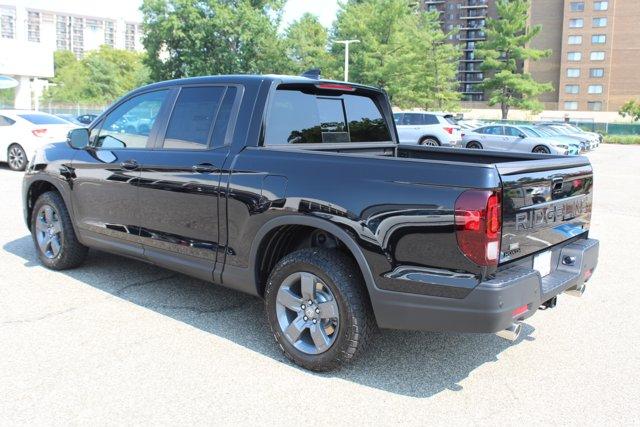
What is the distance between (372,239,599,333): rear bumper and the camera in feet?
10.5

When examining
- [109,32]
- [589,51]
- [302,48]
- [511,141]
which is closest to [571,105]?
[589,51]

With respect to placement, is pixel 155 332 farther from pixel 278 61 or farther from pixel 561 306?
pixel 278 61

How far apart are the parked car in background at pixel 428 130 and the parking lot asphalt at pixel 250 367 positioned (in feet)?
64.8

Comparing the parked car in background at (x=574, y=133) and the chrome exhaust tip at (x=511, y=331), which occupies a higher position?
the parked car in background at (x=574, y=133)

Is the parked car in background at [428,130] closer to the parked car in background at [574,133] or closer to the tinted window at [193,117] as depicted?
the parked car in background at [574,133]

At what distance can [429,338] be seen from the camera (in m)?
4.48

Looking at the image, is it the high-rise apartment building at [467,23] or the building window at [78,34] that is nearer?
the high-rise apartment building at [467,23]

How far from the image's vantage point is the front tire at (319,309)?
362cm

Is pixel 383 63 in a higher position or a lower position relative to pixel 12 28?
lower

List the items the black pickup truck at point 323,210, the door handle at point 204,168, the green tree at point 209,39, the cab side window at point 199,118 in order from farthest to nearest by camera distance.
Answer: the green tree at point 209,39 < the cab side window at point 199,118 < the door handle at point 204,168 < the black pickup truck at point 323,210

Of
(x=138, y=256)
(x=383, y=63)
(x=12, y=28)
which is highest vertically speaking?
(x=12, y=28)

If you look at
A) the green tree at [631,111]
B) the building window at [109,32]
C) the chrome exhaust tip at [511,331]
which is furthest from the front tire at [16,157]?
the building window at [109,32]

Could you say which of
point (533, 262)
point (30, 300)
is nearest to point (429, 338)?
point (533, 262)

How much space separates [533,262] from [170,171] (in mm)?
2619
